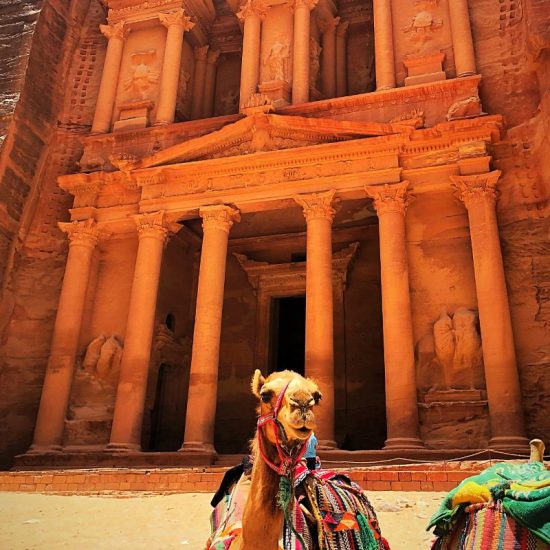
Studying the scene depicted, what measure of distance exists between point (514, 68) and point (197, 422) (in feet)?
39.2

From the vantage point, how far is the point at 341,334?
1744cm

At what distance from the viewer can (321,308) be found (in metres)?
13.6

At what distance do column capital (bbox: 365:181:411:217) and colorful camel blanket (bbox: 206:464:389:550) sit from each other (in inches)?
415

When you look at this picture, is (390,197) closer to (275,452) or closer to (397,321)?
(397,321)

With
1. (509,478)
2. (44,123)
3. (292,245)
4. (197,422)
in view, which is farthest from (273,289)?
(509,478)

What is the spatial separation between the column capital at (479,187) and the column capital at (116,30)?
1252 centimetres

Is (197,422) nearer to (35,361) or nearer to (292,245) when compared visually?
(35,361)

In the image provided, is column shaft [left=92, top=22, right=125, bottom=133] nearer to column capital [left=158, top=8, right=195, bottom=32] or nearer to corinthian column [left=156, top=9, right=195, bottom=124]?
column capital [left=158, top=8, right=195, bottom=32]

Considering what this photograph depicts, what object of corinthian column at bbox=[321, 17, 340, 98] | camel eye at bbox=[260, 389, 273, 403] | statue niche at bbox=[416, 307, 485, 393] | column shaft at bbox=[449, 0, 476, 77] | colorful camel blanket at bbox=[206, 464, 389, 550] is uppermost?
corinthian column at bbox=[321, 17, 340, 98]

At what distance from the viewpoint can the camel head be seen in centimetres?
279

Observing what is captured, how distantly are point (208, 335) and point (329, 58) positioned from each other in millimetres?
10282

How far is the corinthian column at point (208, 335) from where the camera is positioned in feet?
44.7

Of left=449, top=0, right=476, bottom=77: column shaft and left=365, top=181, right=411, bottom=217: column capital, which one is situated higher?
left=449, top=0, right=476, bottom=77: column shaft

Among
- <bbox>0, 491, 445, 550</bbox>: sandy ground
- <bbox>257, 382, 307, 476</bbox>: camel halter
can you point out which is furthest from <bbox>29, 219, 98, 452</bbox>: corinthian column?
<bbox>257, 382, 307, 476</bbox>: camel halter
